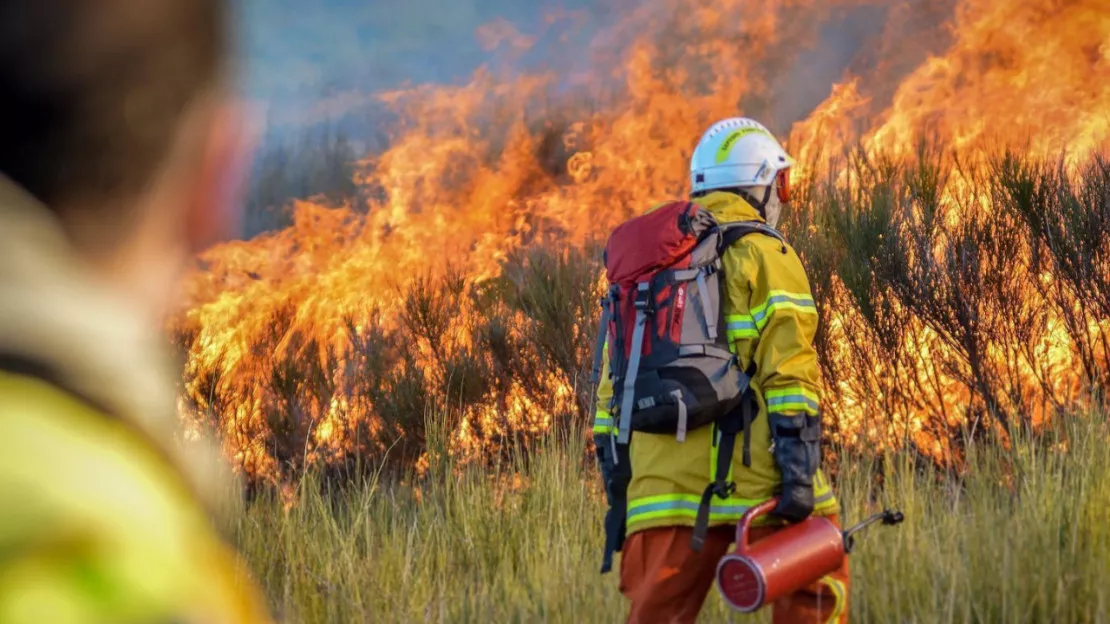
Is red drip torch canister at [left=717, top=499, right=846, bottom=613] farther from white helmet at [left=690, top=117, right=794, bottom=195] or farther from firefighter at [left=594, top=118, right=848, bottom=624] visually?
white helmet at [left=690, top=117, right=794, bottom=195]

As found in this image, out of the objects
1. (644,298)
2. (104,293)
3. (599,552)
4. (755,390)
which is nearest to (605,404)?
(644,298)

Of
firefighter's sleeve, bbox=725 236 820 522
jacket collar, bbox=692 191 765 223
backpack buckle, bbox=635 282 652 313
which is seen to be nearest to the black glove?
firefighter's sleeve, bbox=725 236 820 522

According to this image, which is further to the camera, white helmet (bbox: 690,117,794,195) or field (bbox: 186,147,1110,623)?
field (bbox: 186,147,1110,623)

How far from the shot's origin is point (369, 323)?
39.9ft

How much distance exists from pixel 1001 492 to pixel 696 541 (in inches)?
106

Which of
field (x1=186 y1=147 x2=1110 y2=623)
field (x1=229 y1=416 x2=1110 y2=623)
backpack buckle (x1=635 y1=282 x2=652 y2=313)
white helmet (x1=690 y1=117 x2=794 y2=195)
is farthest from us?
field (x1=186 y1=147 x2=1110 y2=623)

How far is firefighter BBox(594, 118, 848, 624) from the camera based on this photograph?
10.8 feet

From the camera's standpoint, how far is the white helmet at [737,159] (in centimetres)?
375

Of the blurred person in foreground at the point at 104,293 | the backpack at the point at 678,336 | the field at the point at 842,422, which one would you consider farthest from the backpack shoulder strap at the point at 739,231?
the blurred person in foreground at the point at 104,293

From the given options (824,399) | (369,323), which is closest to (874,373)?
(824,399)

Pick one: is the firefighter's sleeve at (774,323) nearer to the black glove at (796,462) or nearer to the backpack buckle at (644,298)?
the black glove at (796,462)

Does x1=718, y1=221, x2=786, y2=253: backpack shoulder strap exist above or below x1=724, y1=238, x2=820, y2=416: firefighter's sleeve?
above

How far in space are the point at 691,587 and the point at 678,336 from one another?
0.72 metres

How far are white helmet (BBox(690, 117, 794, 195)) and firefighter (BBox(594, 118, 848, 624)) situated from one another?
227mm
